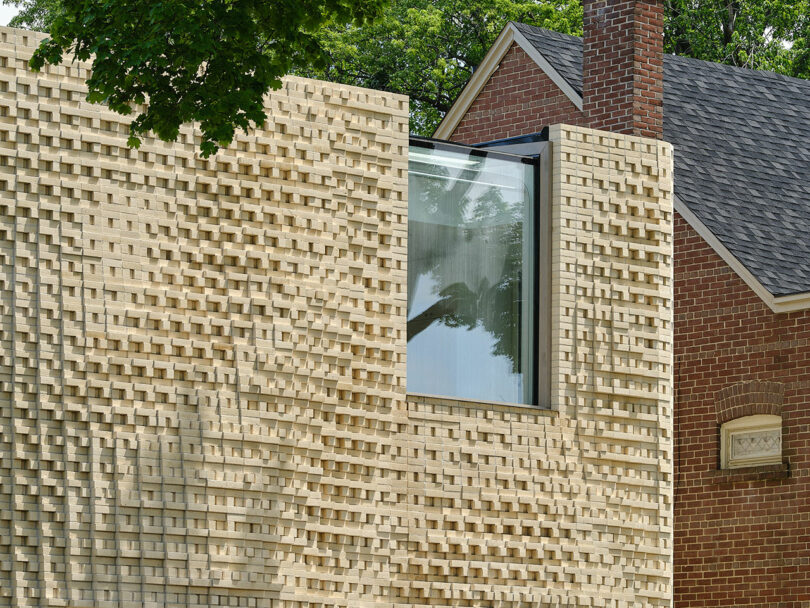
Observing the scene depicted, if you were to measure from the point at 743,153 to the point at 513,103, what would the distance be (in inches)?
132

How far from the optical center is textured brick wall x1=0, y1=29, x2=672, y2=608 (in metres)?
10.4

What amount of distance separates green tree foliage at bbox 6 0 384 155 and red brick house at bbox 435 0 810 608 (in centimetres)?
884

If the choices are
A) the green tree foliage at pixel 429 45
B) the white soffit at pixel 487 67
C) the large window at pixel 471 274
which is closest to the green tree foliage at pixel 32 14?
the green tree foliage at pixel 429 45

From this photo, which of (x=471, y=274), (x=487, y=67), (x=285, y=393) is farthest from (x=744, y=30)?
(x=285, y=393)

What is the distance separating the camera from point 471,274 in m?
12.6

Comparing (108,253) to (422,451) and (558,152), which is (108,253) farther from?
(558,152)

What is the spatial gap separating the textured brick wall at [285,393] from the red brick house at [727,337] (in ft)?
16.1

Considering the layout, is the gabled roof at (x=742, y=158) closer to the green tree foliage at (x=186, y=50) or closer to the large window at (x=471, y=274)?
the large window at (x=471, y=274)

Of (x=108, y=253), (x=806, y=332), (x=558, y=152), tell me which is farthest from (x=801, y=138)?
(x=108, y=253)

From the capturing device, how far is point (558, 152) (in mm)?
12852

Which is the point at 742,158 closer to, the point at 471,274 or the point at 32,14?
the point at 471,274

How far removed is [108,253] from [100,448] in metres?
1.40

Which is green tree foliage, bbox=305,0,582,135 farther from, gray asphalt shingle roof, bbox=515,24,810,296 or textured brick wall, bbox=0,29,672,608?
textured brick wall, bbox=0,29,672,608

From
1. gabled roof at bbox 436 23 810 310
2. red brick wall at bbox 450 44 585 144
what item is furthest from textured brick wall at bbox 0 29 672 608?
red brick wall at bbox 450 44 585 144
